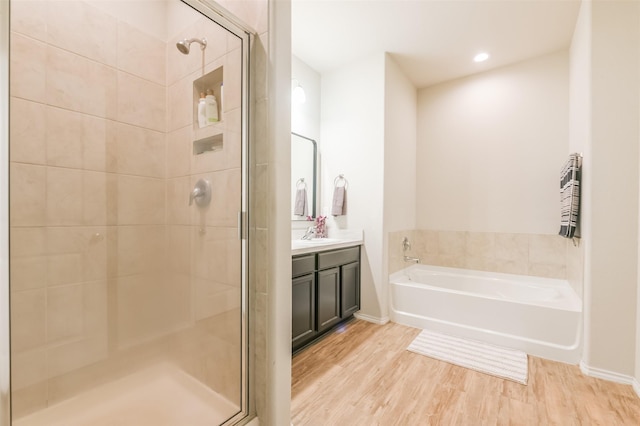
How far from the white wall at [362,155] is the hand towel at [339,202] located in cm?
5

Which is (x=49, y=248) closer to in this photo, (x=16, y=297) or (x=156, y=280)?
(x=16, y=297)

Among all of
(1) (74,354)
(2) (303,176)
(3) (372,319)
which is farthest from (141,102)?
(3) (372,319)

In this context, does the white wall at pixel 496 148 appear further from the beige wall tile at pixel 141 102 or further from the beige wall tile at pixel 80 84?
the beige wall tile at pixel 80 84

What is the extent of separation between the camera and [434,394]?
172 centimetres

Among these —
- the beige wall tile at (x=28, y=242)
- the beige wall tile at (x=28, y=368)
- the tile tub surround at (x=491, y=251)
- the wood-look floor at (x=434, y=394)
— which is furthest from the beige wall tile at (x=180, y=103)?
the tile tub surround at (x=491, y=251)

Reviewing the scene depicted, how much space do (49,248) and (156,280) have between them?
21.9 inches

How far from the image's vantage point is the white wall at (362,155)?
2.84 m

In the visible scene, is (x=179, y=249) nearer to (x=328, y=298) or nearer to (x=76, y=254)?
(x=76, y=254)

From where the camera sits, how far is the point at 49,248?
1444mm

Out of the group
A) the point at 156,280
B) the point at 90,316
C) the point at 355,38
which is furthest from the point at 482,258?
the point at 90,316

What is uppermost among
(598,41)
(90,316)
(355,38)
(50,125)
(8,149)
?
(355,38)

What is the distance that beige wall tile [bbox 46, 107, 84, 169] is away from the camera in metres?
1.43

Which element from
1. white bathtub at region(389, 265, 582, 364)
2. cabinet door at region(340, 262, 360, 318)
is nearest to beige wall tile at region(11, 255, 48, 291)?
cabinet door at region(340, 262, 360, 318)

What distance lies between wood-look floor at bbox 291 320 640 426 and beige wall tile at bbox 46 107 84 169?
A: 70.3 inches
